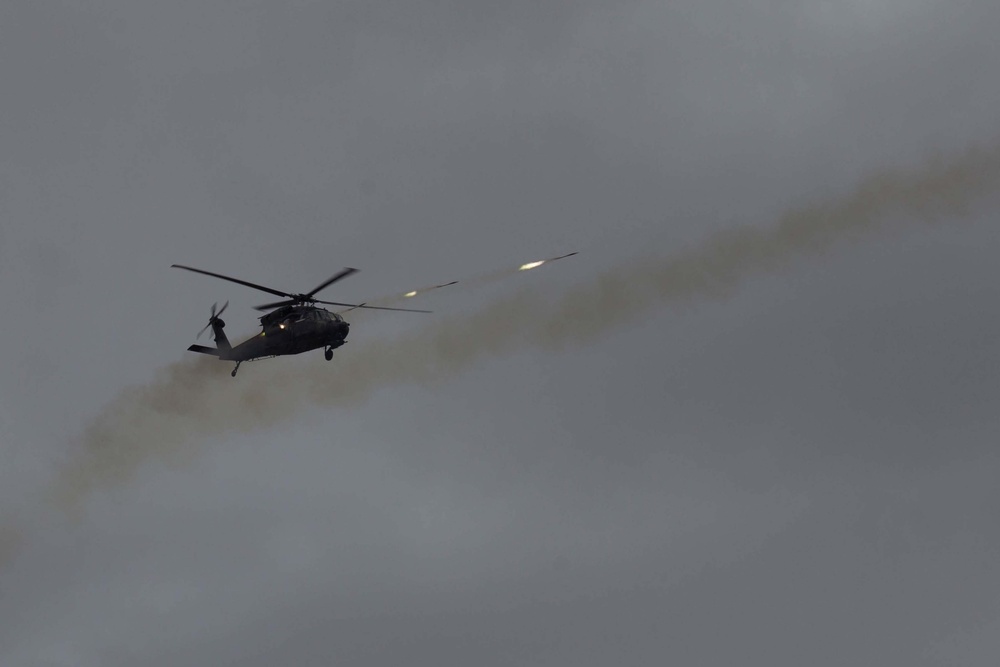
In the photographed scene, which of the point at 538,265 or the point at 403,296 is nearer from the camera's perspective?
the point at 538,265

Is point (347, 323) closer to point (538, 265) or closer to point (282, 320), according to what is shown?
point (282, 320)

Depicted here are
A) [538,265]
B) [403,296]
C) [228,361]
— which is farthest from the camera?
[228,361]

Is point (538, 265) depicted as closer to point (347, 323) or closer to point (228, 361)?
point (347, 323)

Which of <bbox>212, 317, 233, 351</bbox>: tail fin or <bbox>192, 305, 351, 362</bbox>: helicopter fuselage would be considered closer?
<bbox>192, 305, 351, 362</bbox>: helicopter fuselage

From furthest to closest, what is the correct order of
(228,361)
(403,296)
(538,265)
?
1. (228,361)
2. (403,296)
3. (538,265)

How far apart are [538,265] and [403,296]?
1363 cm

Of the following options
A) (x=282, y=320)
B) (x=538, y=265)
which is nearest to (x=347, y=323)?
(x=282, y=320)

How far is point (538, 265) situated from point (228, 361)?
29.2m

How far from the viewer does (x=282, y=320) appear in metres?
109

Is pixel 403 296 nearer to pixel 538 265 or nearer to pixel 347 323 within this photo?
pixel 347 323

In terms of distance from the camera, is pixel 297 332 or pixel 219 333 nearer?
pixel 297 332

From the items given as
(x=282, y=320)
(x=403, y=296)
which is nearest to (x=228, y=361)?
(x=282, y=320)

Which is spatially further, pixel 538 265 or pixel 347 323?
pixel 347 323

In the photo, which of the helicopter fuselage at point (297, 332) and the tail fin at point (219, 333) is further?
the tail fin at point (219, 333)
